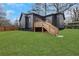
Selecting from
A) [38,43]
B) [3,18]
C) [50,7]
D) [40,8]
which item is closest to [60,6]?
[50,7]

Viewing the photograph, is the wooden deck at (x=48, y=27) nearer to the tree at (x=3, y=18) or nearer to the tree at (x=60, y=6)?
the tree at (x=60, y=6)

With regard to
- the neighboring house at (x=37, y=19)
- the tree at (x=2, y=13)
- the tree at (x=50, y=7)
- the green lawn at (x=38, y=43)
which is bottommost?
the green lawn at (x=38, y=43)

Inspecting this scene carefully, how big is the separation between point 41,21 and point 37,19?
5 centimetres

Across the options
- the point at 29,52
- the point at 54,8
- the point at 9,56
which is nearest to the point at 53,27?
the point at 54,8

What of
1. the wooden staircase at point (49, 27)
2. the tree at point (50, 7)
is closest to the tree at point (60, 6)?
the tree at point (50, 7)

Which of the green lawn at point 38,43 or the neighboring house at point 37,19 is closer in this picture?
the green lawn at point 38,43

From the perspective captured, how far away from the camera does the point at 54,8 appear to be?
2646mm

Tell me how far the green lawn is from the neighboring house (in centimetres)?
8

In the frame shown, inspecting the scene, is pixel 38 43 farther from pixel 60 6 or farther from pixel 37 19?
pixel 60 6

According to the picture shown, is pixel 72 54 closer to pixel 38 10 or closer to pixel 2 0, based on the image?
pixel 38 10

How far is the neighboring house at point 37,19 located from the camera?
2.67 m

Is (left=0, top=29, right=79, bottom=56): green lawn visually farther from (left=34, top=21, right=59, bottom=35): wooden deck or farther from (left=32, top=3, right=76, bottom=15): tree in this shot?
(left=32, top=3, right=76, bottom=15): tree

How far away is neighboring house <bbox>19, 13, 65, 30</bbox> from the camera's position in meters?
2.67

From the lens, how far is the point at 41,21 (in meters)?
2.68
